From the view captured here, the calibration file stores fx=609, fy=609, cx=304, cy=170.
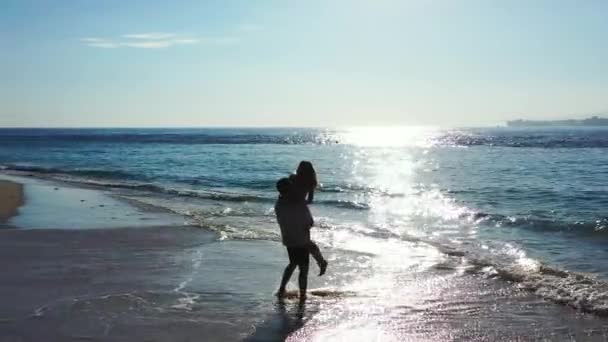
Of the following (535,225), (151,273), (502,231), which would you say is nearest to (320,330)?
(151,273)

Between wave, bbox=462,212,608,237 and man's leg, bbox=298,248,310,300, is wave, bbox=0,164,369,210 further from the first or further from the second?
man's leg, bbox=298,248,310,300

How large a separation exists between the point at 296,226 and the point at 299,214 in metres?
0.16

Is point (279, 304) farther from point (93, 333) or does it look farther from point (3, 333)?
point (3, 333)

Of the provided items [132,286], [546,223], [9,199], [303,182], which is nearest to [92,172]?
[9,199]

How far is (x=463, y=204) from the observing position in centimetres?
2127

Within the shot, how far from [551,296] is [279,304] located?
389 centimetres

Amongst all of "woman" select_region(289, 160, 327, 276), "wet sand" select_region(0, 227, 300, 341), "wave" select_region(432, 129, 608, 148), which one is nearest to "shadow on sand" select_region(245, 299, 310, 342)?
"wet sand" select_region(0, 227, 300, 341)

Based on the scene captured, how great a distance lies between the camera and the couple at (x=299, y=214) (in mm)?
7871

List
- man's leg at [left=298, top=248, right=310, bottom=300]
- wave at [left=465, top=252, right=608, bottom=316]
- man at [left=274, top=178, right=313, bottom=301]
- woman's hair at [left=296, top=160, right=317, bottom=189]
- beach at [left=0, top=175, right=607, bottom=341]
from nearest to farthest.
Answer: beach at [left=0, top=175, right=607, bottom=341], woman's hair at [left=296, top=160, right=317, bottom=189], man at [left=274, top=178, right=313, bottom=301], man's leg at [left=298, top=248, right=310, bottom=300], wave at [left=465, top=252, right=608, bottom=316]

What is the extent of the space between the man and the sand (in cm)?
966

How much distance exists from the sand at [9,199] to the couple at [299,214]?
31.8 feet

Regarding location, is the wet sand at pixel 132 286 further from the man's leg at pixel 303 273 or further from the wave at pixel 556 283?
the wave at pixel 556 283

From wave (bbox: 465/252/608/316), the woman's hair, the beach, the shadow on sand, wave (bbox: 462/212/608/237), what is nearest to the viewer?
the shadow on sand

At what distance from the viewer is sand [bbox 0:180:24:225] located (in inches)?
637
